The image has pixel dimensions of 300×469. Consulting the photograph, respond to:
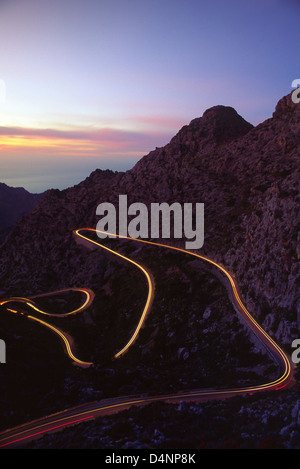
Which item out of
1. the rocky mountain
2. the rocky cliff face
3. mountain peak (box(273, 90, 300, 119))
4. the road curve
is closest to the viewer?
the rocky mountain

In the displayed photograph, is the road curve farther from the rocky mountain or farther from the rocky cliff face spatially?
the rocky cliff face

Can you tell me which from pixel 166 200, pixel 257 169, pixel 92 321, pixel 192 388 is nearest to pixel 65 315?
pixel 92 321

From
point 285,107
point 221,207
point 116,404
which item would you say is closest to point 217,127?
point 285,107

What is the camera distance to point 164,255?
86.6 metres

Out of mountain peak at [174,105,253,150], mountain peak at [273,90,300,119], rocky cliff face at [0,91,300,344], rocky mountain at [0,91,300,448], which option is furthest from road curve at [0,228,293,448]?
mountain peak at [174,105,253,150]

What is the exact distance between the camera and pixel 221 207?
93438 millimetres

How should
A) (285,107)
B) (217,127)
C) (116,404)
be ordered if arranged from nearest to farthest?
(116,404) < (285,107) < (217,127)

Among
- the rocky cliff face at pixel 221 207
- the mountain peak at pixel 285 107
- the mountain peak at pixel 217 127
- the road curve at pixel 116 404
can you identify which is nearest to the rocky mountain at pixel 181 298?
the rocky cliff face at pixel 221 207

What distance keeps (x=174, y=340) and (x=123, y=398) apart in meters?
18.3

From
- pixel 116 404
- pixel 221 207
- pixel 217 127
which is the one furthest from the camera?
pixel 217 127

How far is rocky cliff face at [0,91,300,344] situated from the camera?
58.7 meters

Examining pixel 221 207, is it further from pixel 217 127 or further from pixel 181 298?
pixel 217 127

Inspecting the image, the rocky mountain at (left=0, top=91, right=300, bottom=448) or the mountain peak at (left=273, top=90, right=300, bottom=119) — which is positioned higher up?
the mountain peak at (left=273, top=90, right=300, bottom=119)

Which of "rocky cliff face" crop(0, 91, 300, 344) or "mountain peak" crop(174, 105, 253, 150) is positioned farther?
"mountain peak" crop(174, 105, 253, 150)
